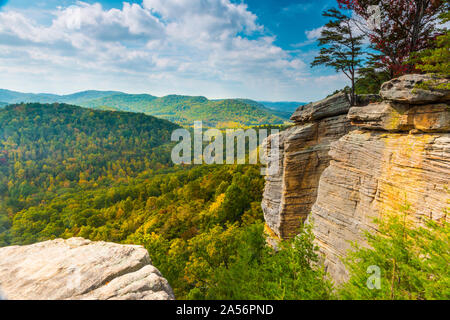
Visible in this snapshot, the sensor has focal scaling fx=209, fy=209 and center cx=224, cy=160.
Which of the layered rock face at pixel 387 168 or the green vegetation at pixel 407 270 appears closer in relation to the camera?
the green vegetation at pixel 407 270

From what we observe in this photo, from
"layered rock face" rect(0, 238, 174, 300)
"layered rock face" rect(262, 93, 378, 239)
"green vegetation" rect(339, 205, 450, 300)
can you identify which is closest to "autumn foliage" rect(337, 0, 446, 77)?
"layered rock face" rect(262, 93, 378, 239)

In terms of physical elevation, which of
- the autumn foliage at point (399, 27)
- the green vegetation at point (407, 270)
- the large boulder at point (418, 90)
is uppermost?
the autumn foliage at point (399, 27)

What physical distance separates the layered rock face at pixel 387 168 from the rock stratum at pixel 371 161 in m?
0.03

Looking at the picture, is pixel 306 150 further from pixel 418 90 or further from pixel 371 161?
pixel 418 90


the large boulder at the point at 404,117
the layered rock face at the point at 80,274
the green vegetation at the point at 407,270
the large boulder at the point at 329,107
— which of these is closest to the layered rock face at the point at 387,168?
the large boulder at the point at 404,117

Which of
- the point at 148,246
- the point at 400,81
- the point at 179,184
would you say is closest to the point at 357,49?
the point at 400,81

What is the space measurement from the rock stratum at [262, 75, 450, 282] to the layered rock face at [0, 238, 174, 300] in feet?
33.7

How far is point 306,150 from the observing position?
776 inches

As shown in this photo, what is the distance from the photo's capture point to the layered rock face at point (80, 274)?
695 cm

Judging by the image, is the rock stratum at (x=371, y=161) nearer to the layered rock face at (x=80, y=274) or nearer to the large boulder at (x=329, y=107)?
the large boulder at (x=329, y=107)

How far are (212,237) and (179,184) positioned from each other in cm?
7145

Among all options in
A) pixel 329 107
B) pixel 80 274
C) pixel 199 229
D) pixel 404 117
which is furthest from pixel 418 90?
pixel 199 229

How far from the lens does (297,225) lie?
21.2m

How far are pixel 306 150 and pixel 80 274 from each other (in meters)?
18.4
